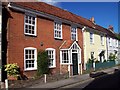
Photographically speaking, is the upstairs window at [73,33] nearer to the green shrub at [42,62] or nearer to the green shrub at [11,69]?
the green shrub at [42,62]

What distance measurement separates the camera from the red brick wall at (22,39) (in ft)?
54.6

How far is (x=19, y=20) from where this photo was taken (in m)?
17.4

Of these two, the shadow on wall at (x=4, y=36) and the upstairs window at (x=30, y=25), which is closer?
the shadow on wall at (x=4, y=36)

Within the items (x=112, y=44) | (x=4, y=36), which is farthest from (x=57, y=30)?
(x=112, y=44)

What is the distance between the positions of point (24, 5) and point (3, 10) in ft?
7.05

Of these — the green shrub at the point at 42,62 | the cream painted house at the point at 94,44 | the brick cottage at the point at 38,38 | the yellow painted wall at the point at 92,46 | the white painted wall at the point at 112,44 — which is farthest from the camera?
the white painted wall at the point at 112,44

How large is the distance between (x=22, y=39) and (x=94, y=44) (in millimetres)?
15473

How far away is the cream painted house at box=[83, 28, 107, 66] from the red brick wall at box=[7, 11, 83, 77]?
6948 mm

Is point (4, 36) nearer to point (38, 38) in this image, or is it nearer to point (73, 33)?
point (38, 38)

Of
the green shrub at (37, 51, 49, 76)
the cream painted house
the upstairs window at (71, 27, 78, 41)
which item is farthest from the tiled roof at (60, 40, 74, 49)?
the cream painted house

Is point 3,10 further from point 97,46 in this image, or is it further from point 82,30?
point 97,46

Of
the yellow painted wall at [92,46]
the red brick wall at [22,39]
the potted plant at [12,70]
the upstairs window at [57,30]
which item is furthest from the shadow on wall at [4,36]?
the yellow painted wall at [92,46]

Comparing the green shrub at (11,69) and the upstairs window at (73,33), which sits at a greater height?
the upstairs window at (73,33)

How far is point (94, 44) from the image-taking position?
3120 cm
